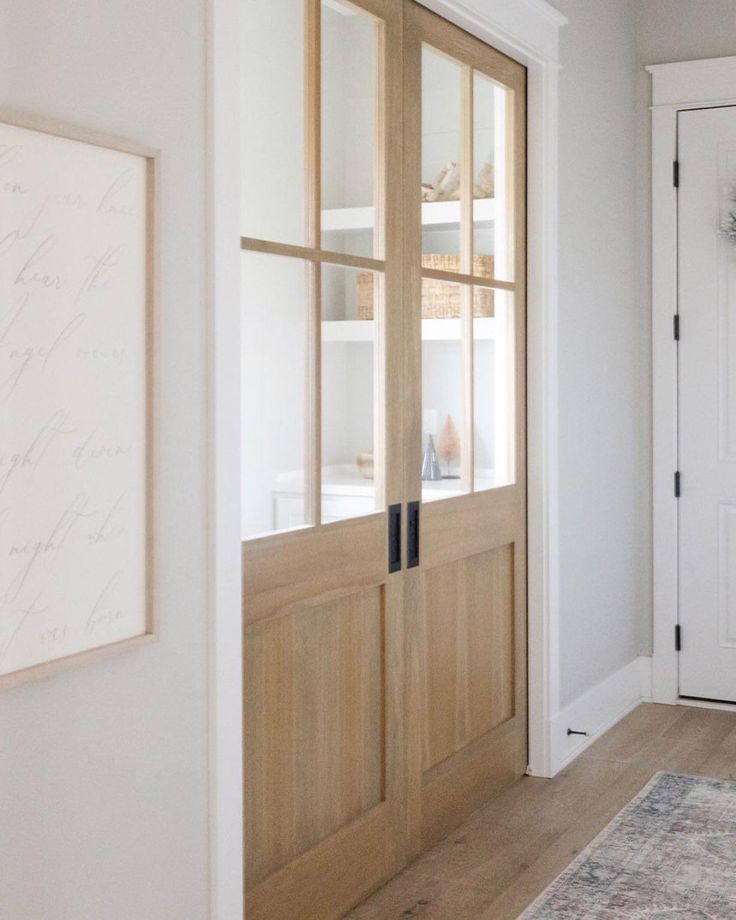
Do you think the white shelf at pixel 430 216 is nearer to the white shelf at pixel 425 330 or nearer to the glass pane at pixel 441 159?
the glass pane at pixel 441 159

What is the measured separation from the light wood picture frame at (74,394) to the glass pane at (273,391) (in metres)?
0.43

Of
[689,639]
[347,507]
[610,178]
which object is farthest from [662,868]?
[610,178]

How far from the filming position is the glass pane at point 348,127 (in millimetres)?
2609

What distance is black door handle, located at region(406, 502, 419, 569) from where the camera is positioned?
298 centimetres

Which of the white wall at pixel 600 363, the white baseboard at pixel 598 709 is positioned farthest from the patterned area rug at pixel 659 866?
the white wall at pixel 600 363

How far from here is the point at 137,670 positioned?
6.29ft

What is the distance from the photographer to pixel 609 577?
419 cm

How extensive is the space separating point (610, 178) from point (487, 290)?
104 cm

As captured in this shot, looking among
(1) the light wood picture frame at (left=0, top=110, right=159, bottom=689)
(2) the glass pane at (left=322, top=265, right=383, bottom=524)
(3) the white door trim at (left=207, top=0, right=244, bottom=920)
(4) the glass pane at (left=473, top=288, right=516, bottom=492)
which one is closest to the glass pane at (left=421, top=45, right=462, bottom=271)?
(4) the glass pane at (left=473, top=288, right=516, bottom=492)

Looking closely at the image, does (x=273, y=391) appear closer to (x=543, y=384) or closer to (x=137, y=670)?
(x=137, y=670)

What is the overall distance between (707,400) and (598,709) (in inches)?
47.5

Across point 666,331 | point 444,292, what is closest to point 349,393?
point 444,292

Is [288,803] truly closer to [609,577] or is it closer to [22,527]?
[22,527]

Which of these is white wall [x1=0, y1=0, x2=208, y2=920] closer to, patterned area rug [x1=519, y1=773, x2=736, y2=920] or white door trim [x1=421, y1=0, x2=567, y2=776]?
patterned area rug [x1=519, y1=773, x2=736, y2=920]
